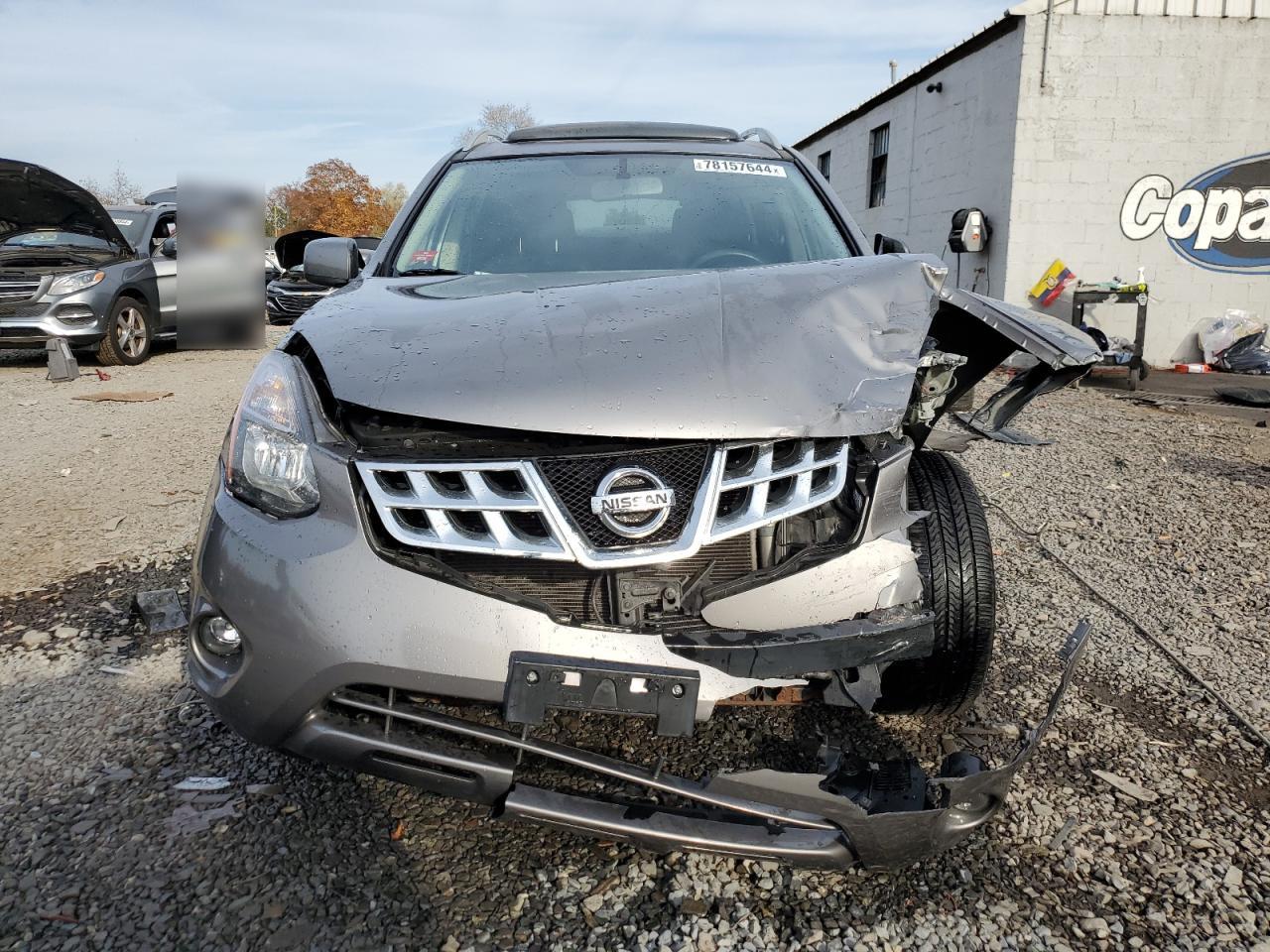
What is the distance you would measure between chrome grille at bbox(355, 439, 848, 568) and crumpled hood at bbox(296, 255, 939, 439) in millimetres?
74

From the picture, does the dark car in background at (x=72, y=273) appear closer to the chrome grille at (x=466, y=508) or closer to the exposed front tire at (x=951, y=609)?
the chrome grille at (x=466, y=508)

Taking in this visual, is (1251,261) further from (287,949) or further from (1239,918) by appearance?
(287,949)

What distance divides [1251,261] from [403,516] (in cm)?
1192

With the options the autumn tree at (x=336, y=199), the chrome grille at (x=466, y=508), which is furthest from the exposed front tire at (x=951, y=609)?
the autumn tree at (x=336, y=199)

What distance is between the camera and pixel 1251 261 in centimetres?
1059

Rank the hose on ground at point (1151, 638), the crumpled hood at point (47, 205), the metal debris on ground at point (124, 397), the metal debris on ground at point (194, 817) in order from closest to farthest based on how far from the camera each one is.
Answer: the metal debris on ground at point (194, 817) → the hose on ground at point (1151, 638) → the metal debris on ground at point (124, 397) → the crumpled hood at point (47, 205)

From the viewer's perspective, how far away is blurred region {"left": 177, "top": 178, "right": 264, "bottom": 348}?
4.85 m

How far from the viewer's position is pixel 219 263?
645 centimetres

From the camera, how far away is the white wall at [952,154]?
36.1 ft

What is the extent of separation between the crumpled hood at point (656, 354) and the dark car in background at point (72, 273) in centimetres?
914

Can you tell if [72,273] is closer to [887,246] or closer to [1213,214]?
[887,246]

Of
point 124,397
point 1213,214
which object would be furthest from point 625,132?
point 1213,214

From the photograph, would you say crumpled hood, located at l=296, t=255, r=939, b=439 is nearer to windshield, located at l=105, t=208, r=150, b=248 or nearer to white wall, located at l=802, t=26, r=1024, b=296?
white wall, located at l=802, t=26, r=1024, b=296

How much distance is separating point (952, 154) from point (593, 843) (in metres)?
12.5
